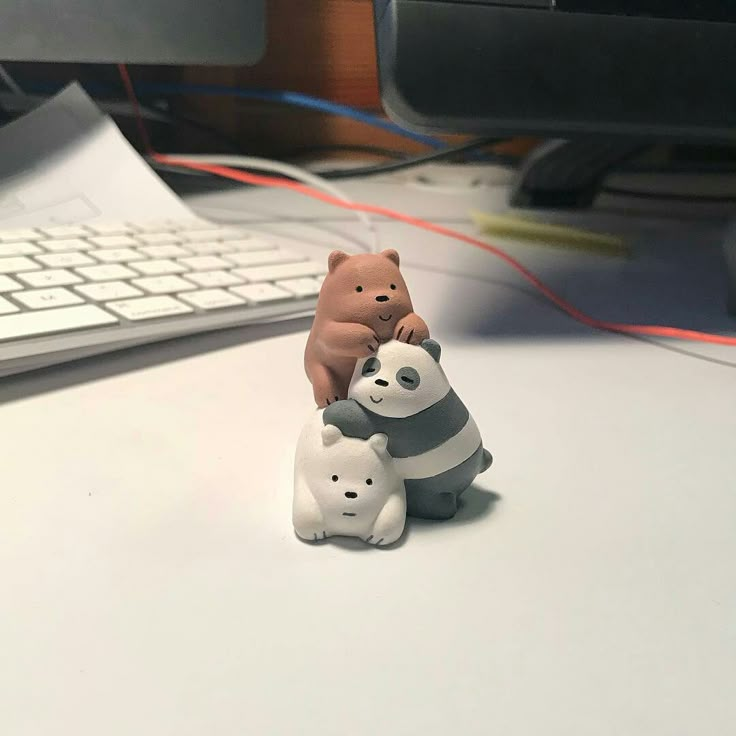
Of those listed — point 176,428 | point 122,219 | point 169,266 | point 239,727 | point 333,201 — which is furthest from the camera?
point 333,201

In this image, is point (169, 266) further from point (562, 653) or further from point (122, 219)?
point (562, 653)

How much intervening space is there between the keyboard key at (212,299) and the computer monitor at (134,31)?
30 centimetres

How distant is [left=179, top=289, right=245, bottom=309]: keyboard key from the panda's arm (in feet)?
0.62

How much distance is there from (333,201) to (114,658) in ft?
1.81

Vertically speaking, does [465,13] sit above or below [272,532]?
above

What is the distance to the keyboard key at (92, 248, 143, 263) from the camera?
458 millimetres

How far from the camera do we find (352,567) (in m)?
0.24

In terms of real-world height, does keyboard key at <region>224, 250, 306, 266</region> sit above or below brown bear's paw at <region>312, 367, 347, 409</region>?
below

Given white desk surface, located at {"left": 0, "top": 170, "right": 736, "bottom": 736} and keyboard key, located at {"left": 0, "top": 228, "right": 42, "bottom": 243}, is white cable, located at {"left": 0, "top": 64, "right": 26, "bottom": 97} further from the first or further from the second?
white desk surface, located at {"left": 0, "top": 170, "right": 736, "bottom": 736}

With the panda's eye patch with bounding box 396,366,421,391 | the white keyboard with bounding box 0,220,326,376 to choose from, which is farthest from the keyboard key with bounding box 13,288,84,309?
the panda's eye patch with bounding box 396,366,421,391

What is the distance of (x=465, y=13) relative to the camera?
391 millimetres

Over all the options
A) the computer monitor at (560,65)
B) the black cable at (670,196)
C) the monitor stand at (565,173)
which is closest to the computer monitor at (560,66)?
the computer monitor at (560,65)

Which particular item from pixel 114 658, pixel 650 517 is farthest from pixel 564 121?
pixel 114 658

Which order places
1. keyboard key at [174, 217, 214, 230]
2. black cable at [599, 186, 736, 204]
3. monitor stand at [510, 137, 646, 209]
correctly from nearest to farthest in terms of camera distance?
keyboard key at [174, 217, 214, 230] → monitor stand at [510, 137, 646, 209] → black cable at [599, 186, 736, 204]
